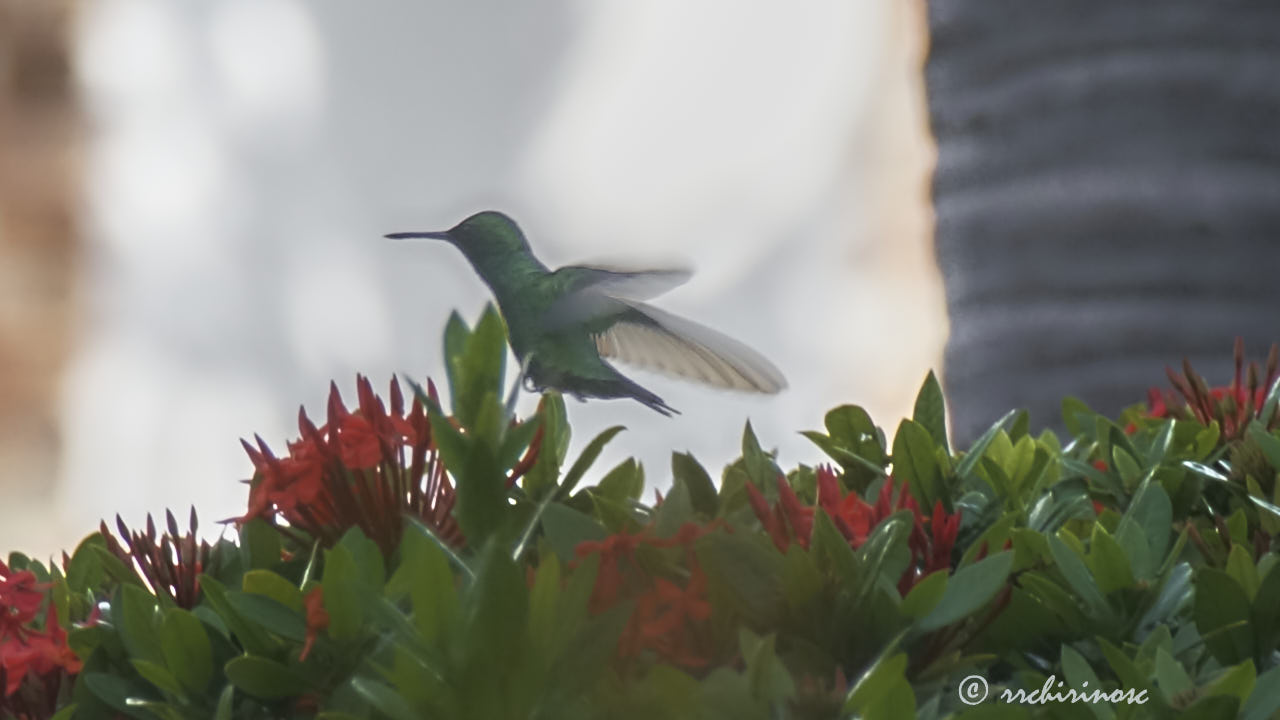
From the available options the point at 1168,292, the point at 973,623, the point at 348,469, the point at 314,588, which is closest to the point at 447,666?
the point at 314,588

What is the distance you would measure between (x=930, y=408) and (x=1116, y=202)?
2.09m

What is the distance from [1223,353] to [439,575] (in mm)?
3249

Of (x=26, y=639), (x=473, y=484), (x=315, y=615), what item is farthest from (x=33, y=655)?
(x=473, y=484)

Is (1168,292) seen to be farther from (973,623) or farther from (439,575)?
(439,575)

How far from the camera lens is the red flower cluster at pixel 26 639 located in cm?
168

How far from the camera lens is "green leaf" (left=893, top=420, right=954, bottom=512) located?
1927mm

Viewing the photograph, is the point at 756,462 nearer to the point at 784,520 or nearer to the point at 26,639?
the point at 784,520

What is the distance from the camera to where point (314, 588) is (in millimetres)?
1521

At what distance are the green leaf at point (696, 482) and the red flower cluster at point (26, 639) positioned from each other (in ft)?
2.52

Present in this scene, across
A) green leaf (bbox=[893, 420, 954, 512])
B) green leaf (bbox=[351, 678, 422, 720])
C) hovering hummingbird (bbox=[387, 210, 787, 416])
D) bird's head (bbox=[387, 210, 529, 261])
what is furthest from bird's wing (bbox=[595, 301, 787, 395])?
green leaf (bbox=[351, 678, 422, 720])

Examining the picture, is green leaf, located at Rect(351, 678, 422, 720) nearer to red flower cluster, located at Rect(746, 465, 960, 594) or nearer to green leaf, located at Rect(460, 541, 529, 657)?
green leaf, located at Rect(460, 541, 529, 657)

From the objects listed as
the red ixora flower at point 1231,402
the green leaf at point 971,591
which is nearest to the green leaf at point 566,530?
the green leaf at point 971,591

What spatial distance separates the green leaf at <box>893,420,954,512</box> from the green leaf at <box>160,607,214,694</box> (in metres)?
0.94

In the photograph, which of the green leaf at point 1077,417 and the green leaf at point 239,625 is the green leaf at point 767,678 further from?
the green leaf at point 1077,417
